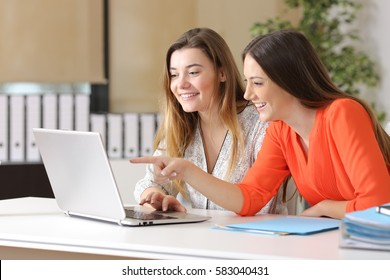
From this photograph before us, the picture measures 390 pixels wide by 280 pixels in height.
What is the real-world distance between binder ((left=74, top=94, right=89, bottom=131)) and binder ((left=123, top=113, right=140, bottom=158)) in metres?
0.20

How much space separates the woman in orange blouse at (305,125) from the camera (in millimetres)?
2270

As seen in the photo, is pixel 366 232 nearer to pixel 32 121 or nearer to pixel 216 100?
pixel 216 100

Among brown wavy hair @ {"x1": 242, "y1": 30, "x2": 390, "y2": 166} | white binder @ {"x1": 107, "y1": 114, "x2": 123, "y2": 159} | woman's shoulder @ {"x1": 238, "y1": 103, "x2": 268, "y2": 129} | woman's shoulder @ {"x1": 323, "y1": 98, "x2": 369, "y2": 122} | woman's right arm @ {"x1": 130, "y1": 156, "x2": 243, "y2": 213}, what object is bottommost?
white binder @ {"x1": 107, "y1": 114, "x2": 123, "y2": 159}

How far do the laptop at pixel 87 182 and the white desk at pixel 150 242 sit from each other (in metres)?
0.03

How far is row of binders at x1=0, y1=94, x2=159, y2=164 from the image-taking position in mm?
4102

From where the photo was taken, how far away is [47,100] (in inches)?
163

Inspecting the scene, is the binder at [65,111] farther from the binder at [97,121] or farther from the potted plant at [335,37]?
the potted plant at [335,37]

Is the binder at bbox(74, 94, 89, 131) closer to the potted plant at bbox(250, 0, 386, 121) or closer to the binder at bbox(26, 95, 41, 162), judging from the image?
the binder at bbox(26, 95, 41, 162)

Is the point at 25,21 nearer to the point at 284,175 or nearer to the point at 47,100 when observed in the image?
the point at 47,100

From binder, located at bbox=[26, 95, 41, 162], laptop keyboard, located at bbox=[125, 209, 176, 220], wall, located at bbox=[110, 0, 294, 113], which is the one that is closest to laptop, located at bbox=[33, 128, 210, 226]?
laptop keyboard, located at bbox=[125, 209, 176, 220]

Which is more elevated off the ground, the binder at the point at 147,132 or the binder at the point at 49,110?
the binder at the point at 49,110

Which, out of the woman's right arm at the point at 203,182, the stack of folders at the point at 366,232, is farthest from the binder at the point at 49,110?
the stack of folders at the point at 366,232

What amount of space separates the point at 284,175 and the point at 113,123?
1855 millimetres
